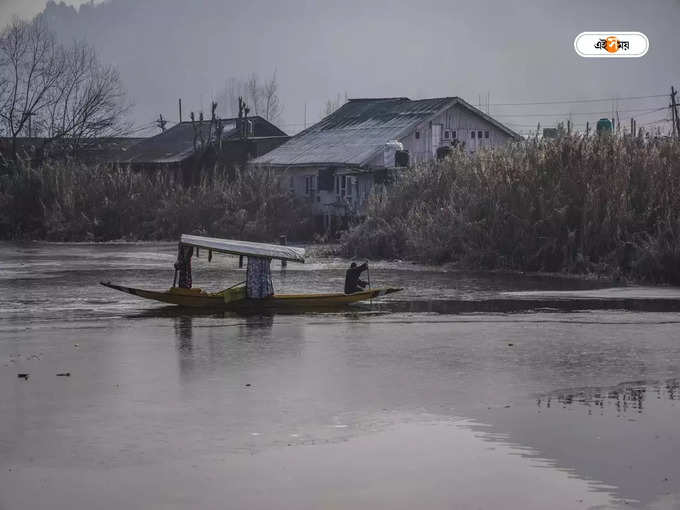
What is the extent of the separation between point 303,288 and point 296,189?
103 ft

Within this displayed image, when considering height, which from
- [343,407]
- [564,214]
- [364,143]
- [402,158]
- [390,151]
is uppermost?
[364,143]

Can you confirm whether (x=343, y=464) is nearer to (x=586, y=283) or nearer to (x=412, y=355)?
(x=412, y=355)

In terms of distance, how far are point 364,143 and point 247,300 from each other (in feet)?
116

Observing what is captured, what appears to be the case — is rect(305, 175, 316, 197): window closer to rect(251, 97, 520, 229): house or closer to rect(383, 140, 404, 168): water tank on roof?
rect(251, 97, 520, 229): house

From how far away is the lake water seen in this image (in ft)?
31.3

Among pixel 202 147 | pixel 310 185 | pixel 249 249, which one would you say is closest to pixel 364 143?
pixel 310 185

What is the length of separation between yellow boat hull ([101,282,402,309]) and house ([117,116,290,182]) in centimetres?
4045

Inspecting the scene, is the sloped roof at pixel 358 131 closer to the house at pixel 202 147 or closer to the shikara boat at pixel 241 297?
the house at pixel 202 147

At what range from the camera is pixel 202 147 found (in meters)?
66.5

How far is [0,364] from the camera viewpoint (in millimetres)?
15539

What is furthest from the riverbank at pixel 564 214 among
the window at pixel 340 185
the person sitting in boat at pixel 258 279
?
the window at pixel 340 185

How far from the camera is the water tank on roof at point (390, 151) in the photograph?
172 feet

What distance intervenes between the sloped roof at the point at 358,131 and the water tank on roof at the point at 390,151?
1.21 meters

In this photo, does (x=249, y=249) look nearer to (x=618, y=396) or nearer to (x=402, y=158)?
(x=618, y=396)
